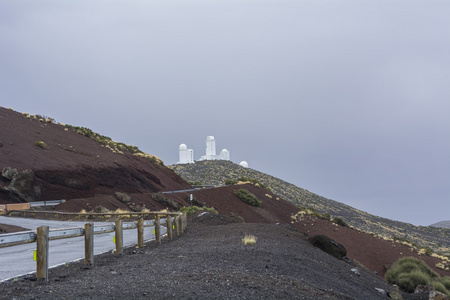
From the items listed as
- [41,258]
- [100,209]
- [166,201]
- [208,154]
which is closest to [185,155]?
→ [208,154]

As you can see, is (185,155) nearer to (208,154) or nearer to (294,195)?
(208,154)

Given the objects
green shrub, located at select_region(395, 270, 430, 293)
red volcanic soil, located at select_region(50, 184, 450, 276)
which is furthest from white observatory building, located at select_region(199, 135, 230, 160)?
green shrub, located at select_region(395, 270, 430, 293)

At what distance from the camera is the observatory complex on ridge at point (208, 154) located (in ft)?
365

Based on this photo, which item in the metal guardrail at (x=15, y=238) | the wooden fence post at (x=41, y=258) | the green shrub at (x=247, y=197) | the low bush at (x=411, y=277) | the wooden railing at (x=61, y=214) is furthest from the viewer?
the green shrub at (x=247, y=197)

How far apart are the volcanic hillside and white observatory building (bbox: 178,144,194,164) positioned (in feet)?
161

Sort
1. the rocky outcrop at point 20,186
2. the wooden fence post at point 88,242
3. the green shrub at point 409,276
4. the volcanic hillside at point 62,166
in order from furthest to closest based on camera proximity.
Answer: the volcanic hillside at point 62,166 → the rocky outcrop at point 20,186 → the green shrub at point 409,276 → the wooden fence post at point 88,242

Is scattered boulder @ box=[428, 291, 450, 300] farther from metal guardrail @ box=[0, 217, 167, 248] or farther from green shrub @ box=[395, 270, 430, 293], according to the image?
metal guardrail @ box=[0, 217, 167, 248]

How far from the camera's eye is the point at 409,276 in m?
20.3

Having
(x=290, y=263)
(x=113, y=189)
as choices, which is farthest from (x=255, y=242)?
(x=113, y=189)

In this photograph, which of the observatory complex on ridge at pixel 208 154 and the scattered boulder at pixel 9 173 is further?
the observatory complex on ridge at pixel 208 154

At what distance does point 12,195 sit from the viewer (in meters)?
36.6

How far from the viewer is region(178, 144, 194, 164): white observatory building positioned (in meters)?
111

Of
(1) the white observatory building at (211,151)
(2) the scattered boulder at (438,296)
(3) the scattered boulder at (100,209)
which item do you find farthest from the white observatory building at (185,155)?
(2) the scattered boulder at (438,296)

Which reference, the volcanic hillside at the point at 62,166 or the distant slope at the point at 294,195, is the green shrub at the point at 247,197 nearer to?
the volcanic hillside at the point at 62,166
